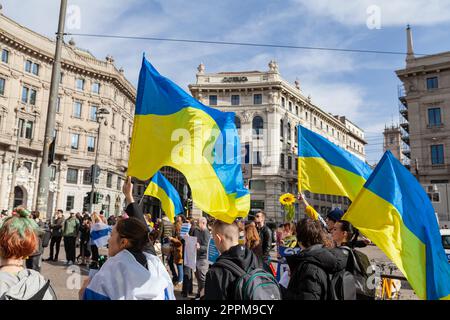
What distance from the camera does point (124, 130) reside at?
→ 50406 millimetres

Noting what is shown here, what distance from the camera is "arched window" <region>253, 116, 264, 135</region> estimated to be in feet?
159

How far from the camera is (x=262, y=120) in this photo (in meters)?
48.6

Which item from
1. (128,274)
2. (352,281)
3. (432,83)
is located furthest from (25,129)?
(432,83)

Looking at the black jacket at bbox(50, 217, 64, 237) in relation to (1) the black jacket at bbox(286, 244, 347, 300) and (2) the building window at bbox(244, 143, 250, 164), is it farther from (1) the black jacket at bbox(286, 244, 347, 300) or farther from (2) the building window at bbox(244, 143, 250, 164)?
(2) the building window at bbox(244, 143, 250, 164)

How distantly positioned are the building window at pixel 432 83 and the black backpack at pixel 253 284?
41553 mm

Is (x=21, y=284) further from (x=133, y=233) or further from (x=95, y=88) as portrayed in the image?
(x=95, y=88)

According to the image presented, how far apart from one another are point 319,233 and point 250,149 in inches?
1772

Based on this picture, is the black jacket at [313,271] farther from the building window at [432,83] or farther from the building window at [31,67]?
the building window at [31,67]

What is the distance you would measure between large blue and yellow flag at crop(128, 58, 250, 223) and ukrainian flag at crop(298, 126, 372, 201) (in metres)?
2.24

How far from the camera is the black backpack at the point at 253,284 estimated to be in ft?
8.45

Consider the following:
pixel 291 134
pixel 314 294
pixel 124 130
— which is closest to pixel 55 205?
pixel 124 130

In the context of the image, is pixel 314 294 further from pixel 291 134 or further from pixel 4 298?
pixel 291 134

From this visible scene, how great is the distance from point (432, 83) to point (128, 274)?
42.4 meters
